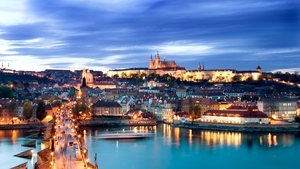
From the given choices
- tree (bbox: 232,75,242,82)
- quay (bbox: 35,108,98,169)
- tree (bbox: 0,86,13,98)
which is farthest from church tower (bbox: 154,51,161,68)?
quay (bbox: 35,108,98,169)

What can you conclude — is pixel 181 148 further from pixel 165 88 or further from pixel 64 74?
pixel 64 74

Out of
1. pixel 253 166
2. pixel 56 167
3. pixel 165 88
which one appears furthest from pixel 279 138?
pixel 165 88

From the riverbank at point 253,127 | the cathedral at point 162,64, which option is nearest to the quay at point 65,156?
the riverbank at point 253,127

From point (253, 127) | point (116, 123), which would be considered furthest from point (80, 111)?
point (253, 127)

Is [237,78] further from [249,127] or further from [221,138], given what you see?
[221,138]

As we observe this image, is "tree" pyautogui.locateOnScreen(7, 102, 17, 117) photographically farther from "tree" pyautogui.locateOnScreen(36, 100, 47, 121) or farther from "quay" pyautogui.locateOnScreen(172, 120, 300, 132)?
"quay" pyautogui.locateOnScreen(172, 120, 300, 132)
